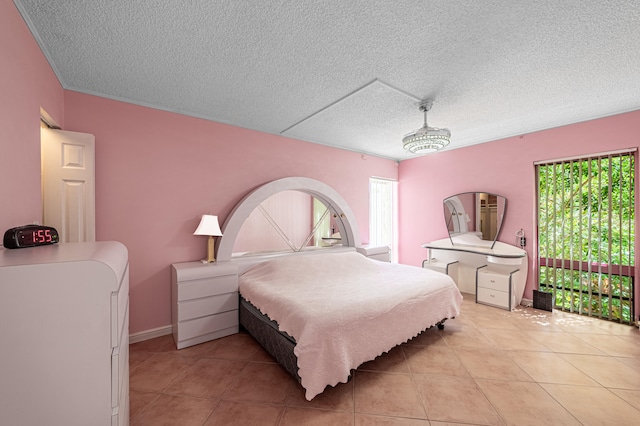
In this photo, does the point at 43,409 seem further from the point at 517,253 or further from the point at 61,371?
the point at 517,253

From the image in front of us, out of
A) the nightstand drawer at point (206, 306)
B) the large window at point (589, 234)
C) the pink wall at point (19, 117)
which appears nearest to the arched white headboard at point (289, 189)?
the nightstand drawer at point (206, 306)

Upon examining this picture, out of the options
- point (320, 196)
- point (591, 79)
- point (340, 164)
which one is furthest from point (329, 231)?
point (591, 79)

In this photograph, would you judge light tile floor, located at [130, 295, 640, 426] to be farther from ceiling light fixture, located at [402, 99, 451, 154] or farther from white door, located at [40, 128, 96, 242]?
ceiling light fixture, located at [402, 99, 451, 154]

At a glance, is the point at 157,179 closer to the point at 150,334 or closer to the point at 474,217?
the point at 150,334

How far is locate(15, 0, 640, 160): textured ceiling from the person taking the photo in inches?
59.1

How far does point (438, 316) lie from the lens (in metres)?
2.62

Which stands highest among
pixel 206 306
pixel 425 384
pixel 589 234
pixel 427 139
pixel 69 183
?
pixel 427 139

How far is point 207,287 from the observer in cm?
264

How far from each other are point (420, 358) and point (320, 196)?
2522 millimetres

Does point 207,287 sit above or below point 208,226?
below

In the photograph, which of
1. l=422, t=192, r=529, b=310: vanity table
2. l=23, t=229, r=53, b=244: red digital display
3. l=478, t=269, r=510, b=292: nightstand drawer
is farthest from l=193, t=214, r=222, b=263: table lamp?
l=478, t=269, r=510, b=292: nightstand drawer

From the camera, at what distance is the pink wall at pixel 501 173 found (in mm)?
3111

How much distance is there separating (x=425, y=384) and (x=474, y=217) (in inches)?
121

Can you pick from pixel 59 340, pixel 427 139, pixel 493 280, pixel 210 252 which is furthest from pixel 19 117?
pixel 493 280
